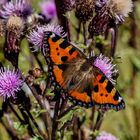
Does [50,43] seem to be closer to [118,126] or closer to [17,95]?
[17,95]

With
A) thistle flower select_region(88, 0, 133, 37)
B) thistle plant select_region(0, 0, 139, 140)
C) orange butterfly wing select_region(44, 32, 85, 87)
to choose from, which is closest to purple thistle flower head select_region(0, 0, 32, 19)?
thistle plant select_region(0, 0, 139, 140)

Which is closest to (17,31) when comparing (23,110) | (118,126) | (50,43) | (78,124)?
A: (50,43)

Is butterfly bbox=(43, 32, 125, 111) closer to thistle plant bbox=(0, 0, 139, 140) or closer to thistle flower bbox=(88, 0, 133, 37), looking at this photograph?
thistle plant bbox=(0, 0, 139, 140)

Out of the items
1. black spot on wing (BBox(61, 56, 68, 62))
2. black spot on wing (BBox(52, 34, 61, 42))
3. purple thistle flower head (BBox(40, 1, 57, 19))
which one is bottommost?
black spot on wing (BBox(61, 56, 68, 62))

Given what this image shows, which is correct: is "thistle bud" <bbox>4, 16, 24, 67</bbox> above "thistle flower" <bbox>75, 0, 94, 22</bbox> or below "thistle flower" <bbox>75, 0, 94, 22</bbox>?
below

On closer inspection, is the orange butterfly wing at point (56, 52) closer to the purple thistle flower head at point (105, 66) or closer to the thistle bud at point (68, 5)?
the purple thistle flower head at point (105, 66)

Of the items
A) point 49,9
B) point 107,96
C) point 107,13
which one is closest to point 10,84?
point 107,96

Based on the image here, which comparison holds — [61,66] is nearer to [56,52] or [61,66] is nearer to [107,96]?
[56,52]
